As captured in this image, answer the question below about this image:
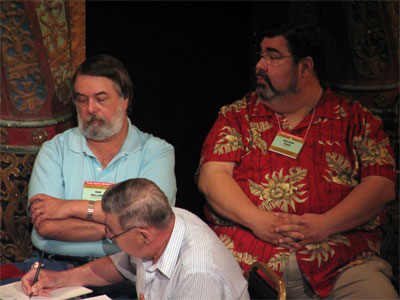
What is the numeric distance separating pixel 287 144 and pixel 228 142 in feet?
1.12

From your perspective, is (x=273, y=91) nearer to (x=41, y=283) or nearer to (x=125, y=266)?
(x=125, y=266)

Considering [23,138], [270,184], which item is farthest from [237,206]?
[23,138]

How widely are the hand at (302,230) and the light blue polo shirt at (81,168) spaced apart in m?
0.63

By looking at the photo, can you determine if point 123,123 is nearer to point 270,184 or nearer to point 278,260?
point 270,184

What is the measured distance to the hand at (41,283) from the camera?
7.87 feet

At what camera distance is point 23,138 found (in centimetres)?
378

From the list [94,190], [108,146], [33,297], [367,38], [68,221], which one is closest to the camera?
[33,297]

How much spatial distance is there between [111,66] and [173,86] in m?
0.87

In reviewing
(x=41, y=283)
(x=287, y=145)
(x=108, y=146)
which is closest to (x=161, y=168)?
(x=108, y=146)

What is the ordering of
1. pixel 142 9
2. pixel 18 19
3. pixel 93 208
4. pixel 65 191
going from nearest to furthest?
1. pixel 93 208
2. pixel 65 191
3. pixel 18 19
4. pixel 142 9

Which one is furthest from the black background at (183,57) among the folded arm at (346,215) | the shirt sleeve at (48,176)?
the folded arm at (346,215)

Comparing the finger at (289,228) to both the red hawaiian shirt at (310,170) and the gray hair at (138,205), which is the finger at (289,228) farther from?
the gray hair at (138,205)

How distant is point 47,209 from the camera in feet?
10.3

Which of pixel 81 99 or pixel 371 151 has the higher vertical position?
pixel 81 99
